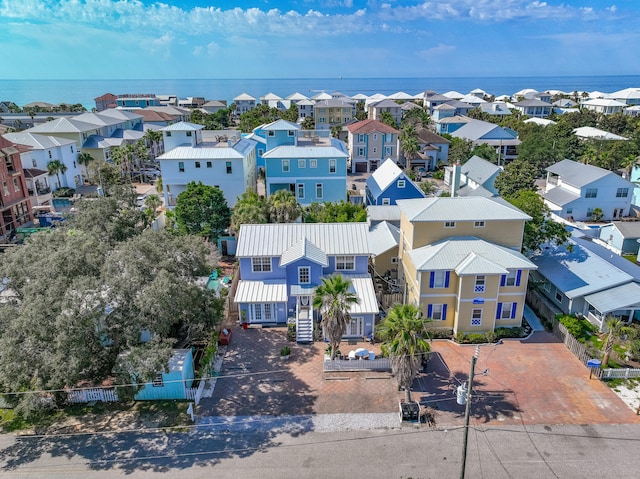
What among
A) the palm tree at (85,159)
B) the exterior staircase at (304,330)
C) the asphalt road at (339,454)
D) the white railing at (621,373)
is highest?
the palm tree at (85,159)

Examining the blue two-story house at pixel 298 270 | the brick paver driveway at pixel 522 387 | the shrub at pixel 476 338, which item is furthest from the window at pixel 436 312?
the blue two-story house at pixel 298 270

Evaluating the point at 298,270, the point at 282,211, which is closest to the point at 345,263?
the point at 298,270

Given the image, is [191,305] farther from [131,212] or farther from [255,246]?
[131,212]

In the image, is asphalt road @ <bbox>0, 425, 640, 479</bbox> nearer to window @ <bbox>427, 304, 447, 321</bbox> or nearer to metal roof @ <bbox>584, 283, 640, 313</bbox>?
metal roof @ <bbox>584, 283, 640, 313</bbox>

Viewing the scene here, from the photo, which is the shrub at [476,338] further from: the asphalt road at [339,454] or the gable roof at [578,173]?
the gable roof at [578,173]

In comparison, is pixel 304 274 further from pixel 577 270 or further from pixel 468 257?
pixel 577 270

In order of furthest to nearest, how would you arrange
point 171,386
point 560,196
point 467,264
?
point 560,196 → point 467,264 → point 171,386

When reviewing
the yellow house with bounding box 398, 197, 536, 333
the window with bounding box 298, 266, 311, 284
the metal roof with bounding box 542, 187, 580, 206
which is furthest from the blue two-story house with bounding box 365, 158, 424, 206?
the window with bounding box 298, 266, 311, 284
